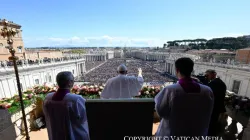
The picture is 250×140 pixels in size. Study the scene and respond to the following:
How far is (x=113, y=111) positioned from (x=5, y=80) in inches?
821

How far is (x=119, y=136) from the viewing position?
8.76 feet

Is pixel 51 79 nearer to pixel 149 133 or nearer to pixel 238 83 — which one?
pixel 149 133

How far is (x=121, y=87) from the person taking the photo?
3.67 m

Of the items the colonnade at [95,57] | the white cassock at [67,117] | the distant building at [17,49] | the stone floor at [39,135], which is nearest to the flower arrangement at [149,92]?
the stone floor at [39,135]

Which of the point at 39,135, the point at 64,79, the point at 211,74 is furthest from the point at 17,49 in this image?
the point at 211,74

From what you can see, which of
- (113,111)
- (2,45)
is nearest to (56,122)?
(113,111)

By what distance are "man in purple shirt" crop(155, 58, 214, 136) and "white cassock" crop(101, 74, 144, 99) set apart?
1.79m

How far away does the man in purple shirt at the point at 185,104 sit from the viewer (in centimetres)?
177

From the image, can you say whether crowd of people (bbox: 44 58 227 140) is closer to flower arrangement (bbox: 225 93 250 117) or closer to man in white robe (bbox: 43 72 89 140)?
man in white robe (bbox: 43 72 89 140)

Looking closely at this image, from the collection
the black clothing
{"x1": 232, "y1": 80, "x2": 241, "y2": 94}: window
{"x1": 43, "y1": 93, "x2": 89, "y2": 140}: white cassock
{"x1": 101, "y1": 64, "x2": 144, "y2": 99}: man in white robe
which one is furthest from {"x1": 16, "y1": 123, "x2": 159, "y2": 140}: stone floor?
{"x1": 232, "y1": 80, "x2": 241, "y2": 94}: window

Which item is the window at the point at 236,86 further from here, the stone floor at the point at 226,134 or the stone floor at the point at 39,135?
the stone floor at the point at 39,135

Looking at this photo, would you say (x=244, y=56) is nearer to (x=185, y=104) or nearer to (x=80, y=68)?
(x=185, y=104)

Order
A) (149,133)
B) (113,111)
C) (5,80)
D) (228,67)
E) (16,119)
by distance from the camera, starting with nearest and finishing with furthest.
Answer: (113,111)
(149,133)
(16,119)
(5,80)
(228,67)

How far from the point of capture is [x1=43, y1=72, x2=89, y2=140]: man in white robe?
6.66 feet
